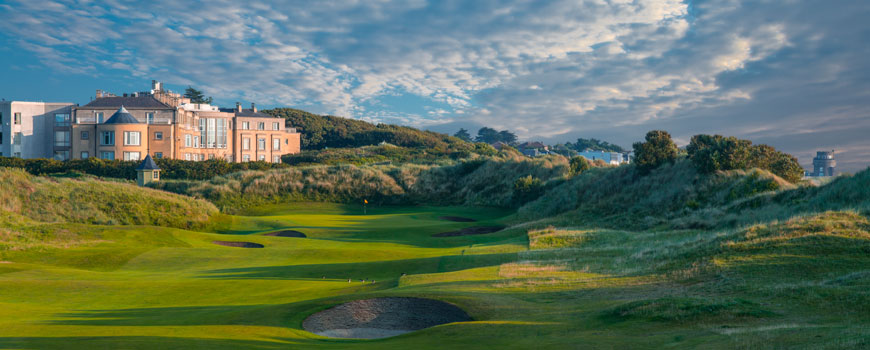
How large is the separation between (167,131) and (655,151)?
60.8m

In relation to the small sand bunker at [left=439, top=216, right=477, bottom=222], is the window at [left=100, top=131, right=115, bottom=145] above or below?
above

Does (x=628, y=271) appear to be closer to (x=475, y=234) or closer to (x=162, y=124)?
(x=475, y=234)

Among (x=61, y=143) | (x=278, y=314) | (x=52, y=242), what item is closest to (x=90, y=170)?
(x=61, y=143)

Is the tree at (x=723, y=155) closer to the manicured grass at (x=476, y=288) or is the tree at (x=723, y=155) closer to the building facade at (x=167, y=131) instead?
the manicured grass at (x=476, y=288)

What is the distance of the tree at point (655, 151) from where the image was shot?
135 feet

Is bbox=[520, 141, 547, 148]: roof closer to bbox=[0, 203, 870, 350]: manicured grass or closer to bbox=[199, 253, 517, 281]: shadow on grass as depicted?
bbox=[0, 203, 870, 350]: manicured grass

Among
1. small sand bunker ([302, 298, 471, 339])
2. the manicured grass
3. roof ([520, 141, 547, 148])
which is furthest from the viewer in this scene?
roof ([520, 141, 547, 148])

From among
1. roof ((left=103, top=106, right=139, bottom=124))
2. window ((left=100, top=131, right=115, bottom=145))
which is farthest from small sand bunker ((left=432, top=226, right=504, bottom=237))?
window ((left=100, top=131, right=115, bottom=145))

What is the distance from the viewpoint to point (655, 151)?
4109cm

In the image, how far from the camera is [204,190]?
52625 mm

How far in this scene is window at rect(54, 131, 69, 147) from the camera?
7775cm

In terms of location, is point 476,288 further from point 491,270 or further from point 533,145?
point 533,145

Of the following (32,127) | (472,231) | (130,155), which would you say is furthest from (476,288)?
(32,127)

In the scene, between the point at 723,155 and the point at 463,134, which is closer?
the point at 723,155
